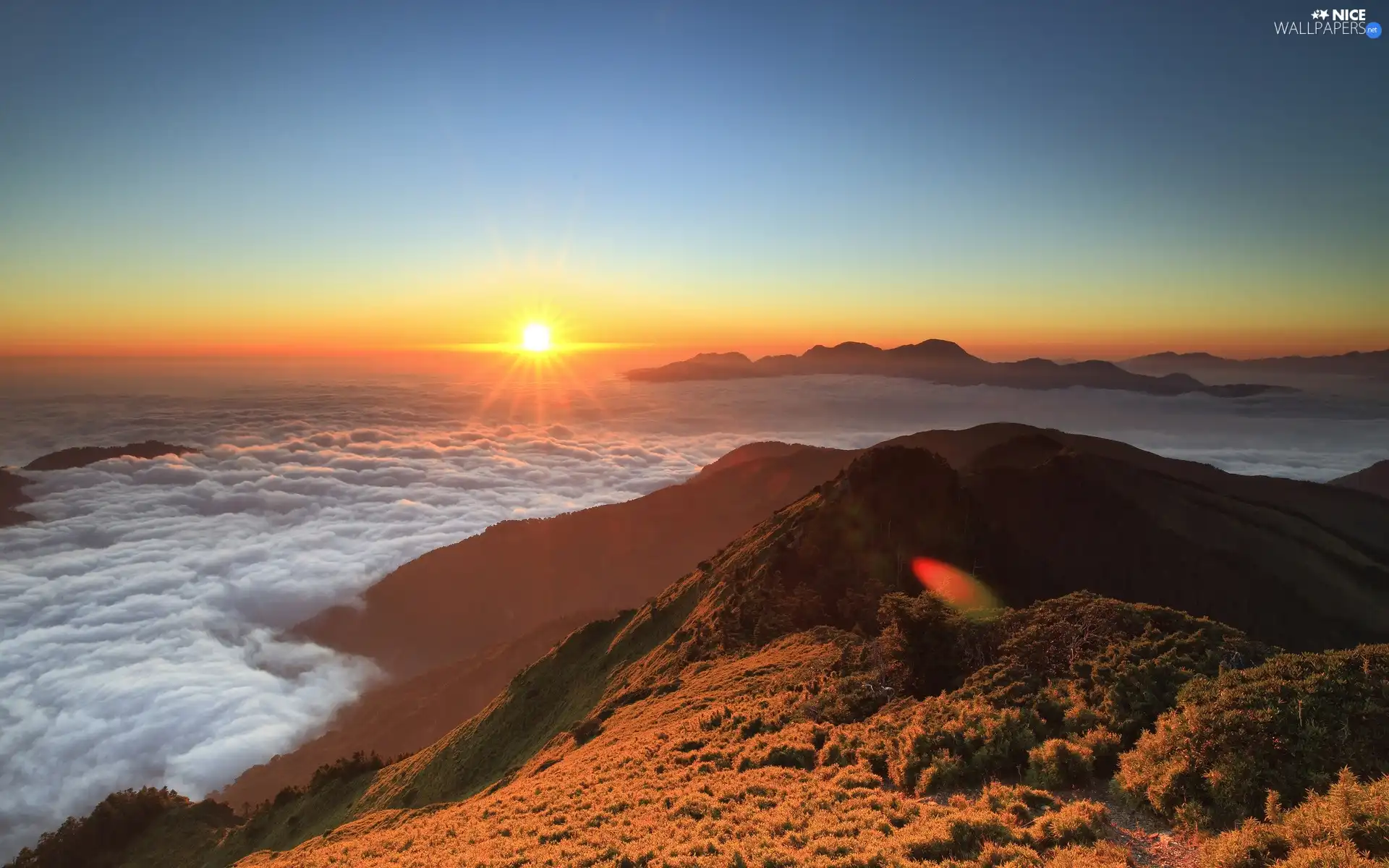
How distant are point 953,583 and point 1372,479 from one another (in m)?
182

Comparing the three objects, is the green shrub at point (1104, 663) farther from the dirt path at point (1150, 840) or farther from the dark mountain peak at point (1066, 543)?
the dark mountain peak at point (1066, 543)

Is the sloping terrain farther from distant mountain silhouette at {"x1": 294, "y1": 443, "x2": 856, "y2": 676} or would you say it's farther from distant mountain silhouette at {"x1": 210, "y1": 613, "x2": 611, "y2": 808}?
distant mountain silhouette at {"x1": 294, "y1": 443, "x2": 856, "y2": 676}

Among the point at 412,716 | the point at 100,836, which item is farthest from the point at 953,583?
the point at 412,716

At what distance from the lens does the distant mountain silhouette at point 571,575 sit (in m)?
175

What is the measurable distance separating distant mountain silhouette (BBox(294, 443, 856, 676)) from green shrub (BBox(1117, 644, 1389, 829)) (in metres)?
157

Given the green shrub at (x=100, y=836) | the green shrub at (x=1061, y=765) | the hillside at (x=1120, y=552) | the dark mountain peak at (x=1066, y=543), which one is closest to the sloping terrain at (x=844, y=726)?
the green shrub at (x=1061, y=765)

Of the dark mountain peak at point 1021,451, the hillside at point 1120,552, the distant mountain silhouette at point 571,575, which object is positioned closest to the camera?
the hillside at point 1120,552

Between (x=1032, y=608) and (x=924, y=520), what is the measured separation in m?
29.3

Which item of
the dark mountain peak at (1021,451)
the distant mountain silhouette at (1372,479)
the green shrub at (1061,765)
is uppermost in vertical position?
the green shrub at (1061,765)

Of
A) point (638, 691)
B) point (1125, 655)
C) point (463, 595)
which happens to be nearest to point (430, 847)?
point (638, 691)

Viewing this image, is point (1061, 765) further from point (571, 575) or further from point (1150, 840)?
point (571, 575)

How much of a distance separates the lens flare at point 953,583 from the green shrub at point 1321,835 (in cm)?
3142

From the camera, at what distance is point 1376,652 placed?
1235 cm

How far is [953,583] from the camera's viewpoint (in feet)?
143
